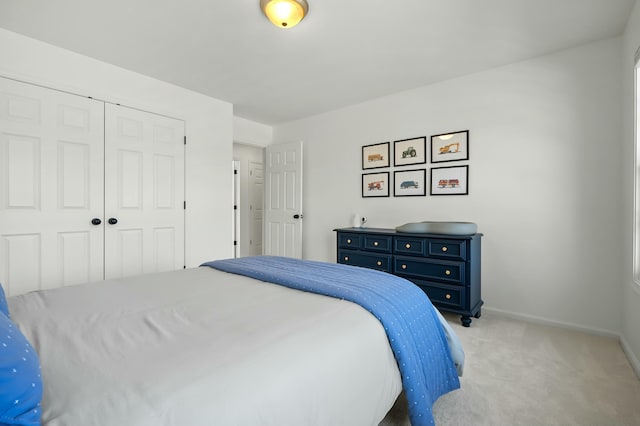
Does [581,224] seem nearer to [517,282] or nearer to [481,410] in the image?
[517,282]

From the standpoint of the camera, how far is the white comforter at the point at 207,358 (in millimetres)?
722

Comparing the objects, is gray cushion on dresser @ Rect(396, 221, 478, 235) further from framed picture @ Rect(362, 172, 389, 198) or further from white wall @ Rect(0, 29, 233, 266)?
white wall @ Rect(0, 29, 233, 266)

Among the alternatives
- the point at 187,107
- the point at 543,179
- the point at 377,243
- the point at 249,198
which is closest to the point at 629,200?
the point at 543,179

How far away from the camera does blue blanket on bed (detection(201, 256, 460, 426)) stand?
1.27m

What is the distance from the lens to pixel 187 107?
377cm

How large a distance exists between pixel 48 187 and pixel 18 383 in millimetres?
2847

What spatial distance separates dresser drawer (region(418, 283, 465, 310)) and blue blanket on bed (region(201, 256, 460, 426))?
134 cm

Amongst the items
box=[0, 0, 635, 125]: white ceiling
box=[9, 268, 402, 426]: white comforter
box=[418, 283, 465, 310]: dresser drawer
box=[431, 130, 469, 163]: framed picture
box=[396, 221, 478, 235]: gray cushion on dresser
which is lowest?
box=[418, 283, 465, 310]: dresser drawer

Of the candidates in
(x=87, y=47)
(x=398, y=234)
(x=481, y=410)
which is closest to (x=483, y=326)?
(x=398, y=234)

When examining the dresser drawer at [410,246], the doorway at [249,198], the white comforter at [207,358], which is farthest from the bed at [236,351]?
the doorway at [249,198]

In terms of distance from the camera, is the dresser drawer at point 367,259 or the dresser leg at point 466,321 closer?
the dresser leg at point 466,321

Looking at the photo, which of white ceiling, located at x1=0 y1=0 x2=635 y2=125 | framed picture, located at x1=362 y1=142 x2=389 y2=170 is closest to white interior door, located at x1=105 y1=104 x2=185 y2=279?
white ceiling, located at x1=0 y1=0 x2=635 y2=125

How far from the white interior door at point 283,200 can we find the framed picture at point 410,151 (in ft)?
4.89

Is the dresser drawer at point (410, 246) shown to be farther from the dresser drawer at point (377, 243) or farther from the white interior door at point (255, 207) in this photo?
the white interior door at point (255, 207)
